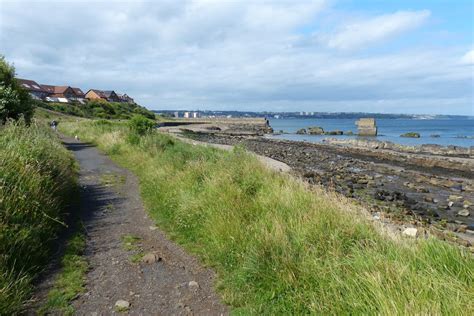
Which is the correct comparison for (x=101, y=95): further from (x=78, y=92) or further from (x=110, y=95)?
(x=78, y=92)

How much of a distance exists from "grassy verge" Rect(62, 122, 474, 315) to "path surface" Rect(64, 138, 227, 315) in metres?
0.31

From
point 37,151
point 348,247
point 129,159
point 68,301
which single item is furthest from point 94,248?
point 129,159

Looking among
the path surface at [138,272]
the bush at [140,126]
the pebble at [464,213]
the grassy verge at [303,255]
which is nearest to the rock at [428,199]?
the pebble at [464,213]

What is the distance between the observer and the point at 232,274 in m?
5.16

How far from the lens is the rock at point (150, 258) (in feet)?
19.5

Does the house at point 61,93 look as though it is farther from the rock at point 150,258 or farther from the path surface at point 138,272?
the rock at point 150,258

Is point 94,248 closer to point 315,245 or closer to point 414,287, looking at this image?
point 315,245

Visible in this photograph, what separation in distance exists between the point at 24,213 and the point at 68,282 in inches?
63.4

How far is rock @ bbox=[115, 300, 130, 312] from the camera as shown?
444cm

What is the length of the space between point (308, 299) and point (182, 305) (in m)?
1.73

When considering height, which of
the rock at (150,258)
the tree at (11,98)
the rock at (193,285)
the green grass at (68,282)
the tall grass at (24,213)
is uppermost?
the tree at (11,98)

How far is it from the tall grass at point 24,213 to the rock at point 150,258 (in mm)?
1544

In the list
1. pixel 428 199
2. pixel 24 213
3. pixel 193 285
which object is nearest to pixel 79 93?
pixel 428 199

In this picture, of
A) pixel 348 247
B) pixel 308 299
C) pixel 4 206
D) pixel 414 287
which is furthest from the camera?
pixel 4 206
